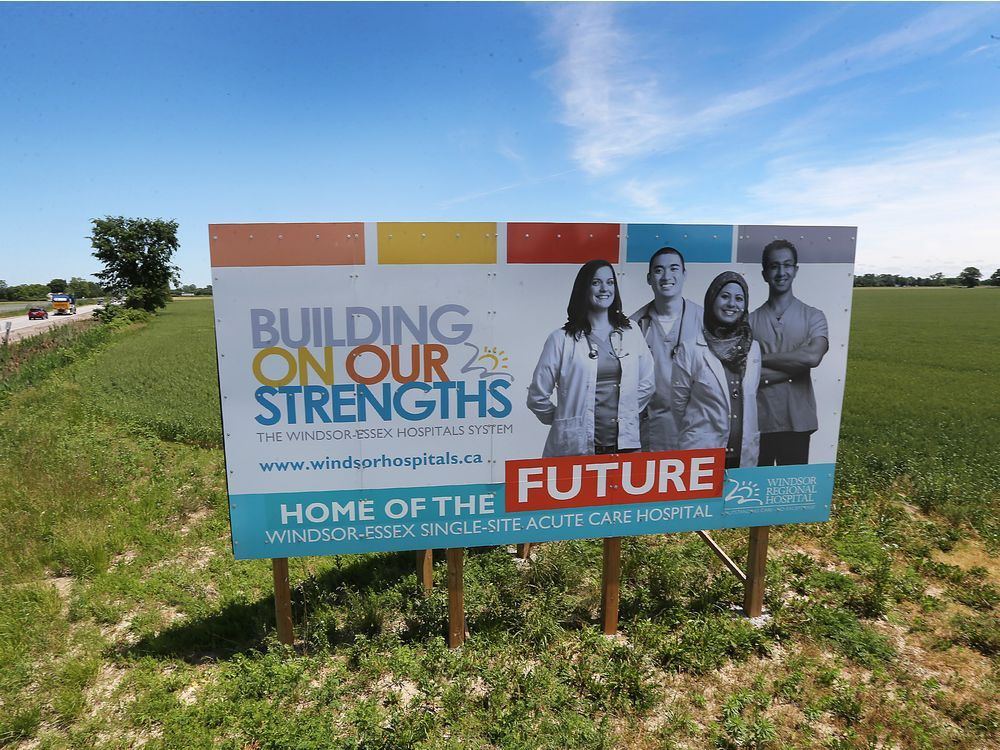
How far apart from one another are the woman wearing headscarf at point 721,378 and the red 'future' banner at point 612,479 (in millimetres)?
162

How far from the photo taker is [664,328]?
4.29 m

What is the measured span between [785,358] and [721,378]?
1.94 ft

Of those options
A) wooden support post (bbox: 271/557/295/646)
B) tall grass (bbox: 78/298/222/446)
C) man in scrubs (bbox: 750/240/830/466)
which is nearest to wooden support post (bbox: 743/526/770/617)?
man in scrubs (bbox: 750/240/830/466)

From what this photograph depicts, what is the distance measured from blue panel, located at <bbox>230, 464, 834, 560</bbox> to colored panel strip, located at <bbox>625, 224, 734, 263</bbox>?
186 centimetres

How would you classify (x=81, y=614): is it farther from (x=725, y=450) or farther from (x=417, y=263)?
(x=725, y=450)

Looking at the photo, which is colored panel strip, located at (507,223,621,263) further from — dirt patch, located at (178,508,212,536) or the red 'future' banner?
dirt patch, located at (178,508,212,536)

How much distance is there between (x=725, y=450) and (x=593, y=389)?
1313mm

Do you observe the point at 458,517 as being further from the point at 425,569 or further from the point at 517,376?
the point at 425,569

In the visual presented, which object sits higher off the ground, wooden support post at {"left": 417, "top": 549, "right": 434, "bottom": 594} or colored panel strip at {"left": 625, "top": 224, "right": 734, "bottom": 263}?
colored panel strip at {"left": 625, "top": 224, "right": 734, "bottom": 263}

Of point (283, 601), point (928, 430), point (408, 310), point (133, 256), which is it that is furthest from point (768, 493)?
point (133, 256)

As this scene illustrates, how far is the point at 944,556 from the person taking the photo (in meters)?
6.18

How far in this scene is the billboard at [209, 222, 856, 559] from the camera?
12.8 feet

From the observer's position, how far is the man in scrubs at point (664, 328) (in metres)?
4.22

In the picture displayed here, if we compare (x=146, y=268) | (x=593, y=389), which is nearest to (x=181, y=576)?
(x=593, y=389)
